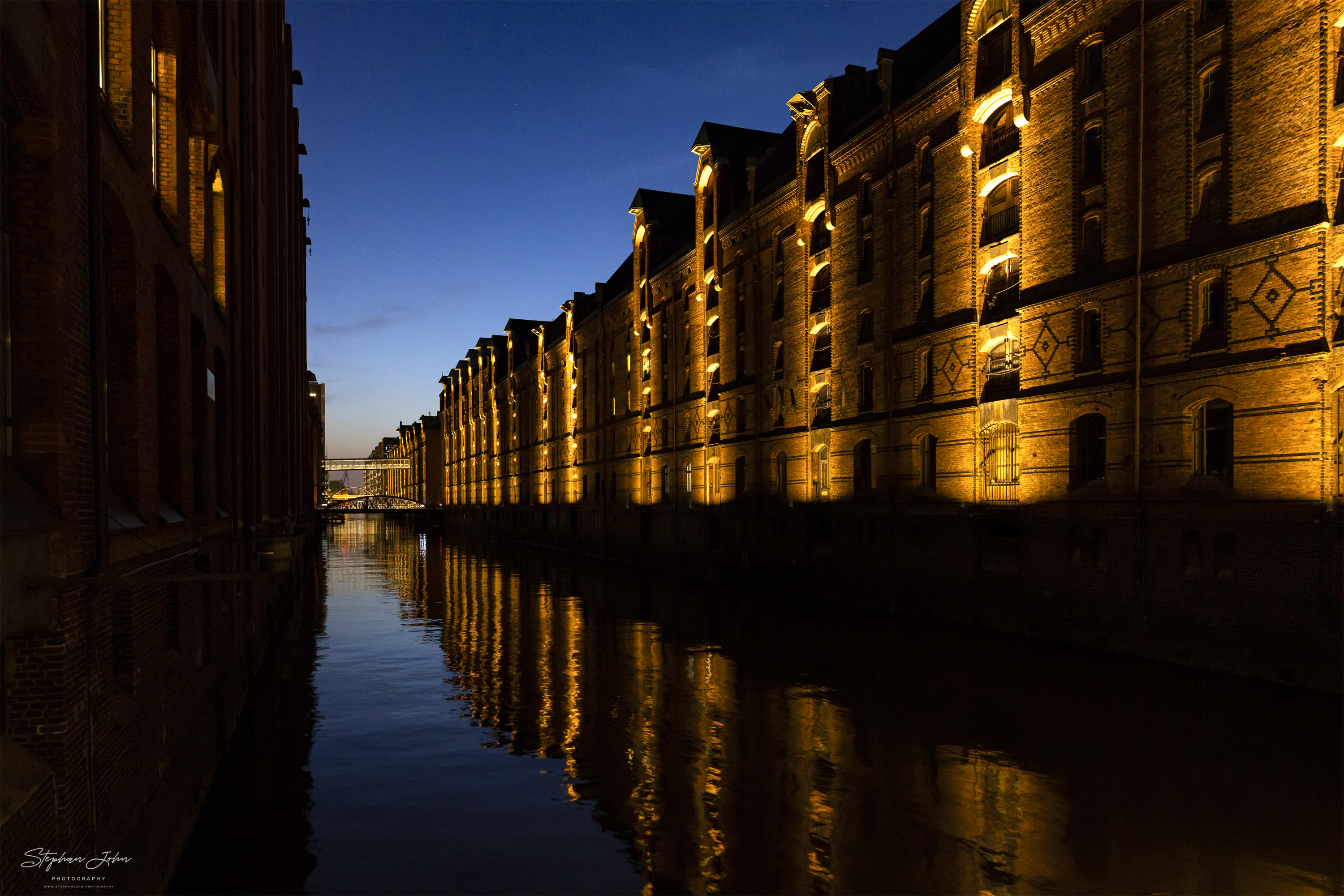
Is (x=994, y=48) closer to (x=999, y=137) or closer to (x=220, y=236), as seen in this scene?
(x=999, y=137)

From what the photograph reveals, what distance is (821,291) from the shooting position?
3064cm

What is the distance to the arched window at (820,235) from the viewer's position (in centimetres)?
3019

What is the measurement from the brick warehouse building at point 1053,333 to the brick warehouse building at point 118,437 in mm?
15820

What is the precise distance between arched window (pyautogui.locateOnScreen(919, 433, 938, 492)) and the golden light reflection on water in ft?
18.1

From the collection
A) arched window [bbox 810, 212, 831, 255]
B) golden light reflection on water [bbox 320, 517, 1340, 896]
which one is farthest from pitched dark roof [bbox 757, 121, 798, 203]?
golden light reflection on water [bbox 320, 517, 1340, 896]

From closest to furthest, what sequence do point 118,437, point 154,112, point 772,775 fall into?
point 118,437, point 154,112, point 772,775

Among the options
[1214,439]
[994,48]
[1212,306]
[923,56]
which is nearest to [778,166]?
[923,56]

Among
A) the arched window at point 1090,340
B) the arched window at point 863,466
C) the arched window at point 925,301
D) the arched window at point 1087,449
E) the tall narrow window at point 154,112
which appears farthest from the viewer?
the arched window at point 863,466

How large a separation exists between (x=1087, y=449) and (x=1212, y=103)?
7224 mm

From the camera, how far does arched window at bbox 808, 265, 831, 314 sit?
30.2 meters

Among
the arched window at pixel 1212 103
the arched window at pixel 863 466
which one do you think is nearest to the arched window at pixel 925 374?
the arched window at pixel 863 466

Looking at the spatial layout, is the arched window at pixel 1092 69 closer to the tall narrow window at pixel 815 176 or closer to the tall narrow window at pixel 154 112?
the tall narrow window at pixel 815 176

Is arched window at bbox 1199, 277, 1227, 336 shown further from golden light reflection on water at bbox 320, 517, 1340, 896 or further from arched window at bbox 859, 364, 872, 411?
arched window at bbox 859, 364, 872, 411

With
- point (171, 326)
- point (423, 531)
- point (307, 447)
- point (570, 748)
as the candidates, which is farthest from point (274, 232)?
point (423, 531)
